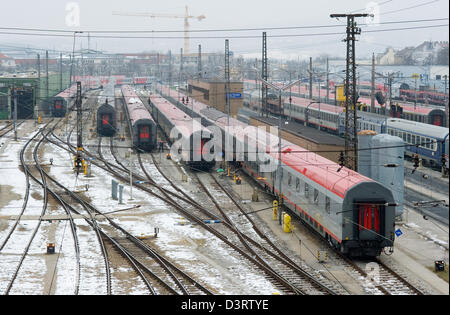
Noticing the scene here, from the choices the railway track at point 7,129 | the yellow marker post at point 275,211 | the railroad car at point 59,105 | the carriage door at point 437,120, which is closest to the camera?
the yellow marker post at point 275,211

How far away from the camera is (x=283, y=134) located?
47156 millimetres

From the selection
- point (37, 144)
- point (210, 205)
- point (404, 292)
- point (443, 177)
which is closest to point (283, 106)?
point (37, 144)

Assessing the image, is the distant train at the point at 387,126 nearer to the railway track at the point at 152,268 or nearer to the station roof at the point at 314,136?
the station roof at the point at 314,136

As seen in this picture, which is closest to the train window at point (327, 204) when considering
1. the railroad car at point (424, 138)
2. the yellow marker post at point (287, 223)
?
the yellow marker post at point (287, 223)

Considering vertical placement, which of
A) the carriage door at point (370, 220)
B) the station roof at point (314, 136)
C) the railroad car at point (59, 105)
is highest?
the railroad car at point (59, 105)

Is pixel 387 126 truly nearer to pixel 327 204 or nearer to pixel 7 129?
pixel 327 204

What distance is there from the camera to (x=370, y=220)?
950 inches

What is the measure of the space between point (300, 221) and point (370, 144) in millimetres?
7146

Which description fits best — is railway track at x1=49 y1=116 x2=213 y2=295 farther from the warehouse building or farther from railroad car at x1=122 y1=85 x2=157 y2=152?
the warehouse building

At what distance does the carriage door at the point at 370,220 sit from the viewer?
2405cm

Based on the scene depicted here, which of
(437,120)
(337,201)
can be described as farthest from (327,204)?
(437,120)

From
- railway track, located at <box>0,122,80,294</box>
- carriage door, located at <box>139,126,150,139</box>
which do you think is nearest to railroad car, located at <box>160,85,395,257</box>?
railway track, located at <box>0,122,80,294</box>

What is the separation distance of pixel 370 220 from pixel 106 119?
47.3 metres

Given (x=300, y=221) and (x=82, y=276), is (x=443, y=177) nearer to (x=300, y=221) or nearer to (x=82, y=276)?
(x=300, y=221)
